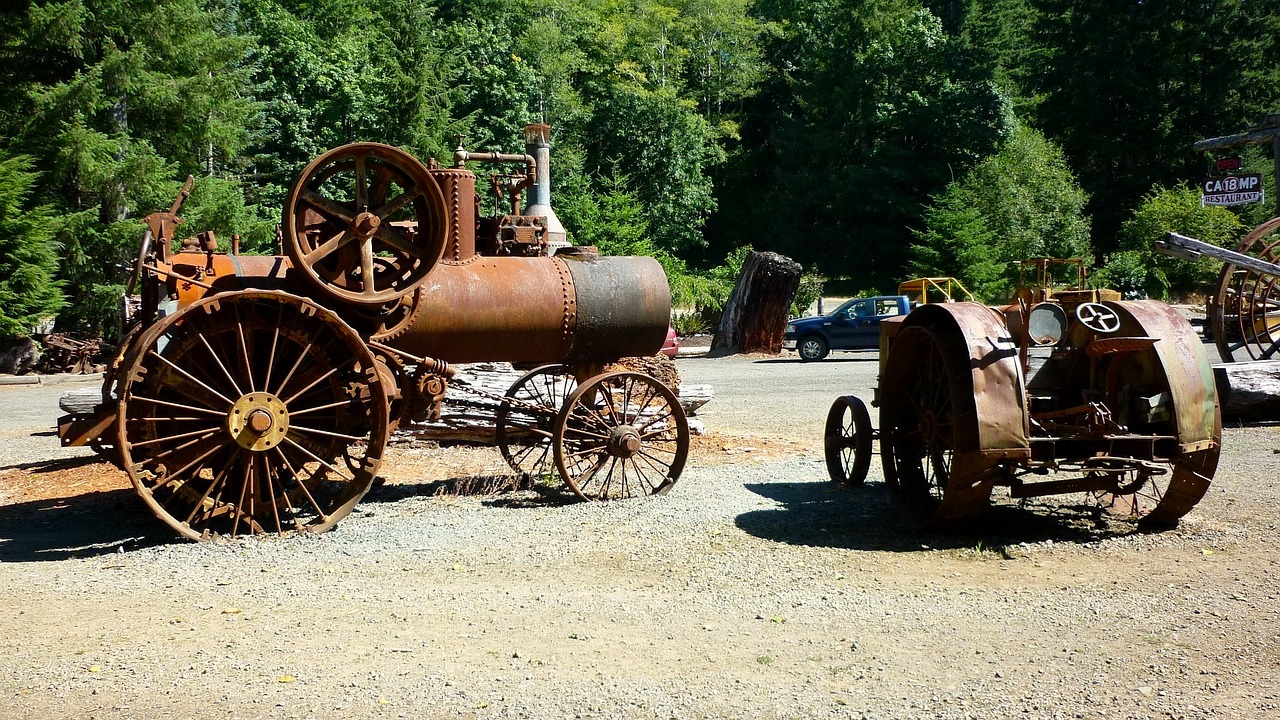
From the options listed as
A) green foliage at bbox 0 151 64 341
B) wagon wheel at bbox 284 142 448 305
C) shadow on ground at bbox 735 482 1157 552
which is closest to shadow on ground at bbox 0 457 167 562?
wagon wheel at bbox 284 142 448 305

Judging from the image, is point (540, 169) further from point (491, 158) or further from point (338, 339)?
point (338, 339)

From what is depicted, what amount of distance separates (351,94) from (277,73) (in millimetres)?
2676

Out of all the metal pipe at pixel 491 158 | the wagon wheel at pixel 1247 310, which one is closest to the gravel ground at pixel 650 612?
the metal pipe at pixel 491 158

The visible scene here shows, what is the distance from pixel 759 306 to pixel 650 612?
18.9m

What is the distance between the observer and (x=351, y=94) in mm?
34531

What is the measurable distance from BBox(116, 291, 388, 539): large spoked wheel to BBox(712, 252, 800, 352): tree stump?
16.7 m

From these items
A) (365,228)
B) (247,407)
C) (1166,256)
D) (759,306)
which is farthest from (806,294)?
(247,407)

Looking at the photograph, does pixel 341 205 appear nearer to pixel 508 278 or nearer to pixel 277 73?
pixel 508 278

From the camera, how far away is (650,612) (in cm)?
579

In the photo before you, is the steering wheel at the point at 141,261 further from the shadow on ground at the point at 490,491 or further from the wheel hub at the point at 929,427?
the wheel hub at the point at 929,427

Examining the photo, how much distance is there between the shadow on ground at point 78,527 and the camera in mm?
7344

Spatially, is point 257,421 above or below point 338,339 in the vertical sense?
below

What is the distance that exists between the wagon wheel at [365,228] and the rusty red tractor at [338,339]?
15 mm

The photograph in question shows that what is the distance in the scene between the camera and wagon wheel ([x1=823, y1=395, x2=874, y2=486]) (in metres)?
8.62
